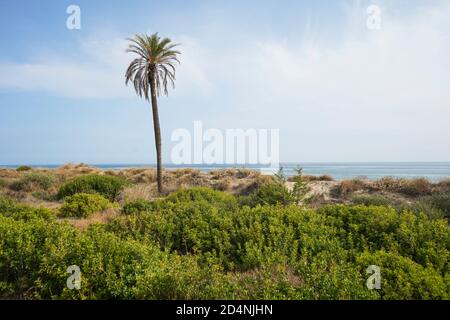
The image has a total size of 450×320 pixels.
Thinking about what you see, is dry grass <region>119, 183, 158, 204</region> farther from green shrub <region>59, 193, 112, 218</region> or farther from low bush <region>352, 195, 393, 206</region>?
low bush <region>352, 195, 393, 206</region>

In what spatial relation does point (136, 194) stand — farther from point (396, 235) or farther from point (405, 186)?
point (396, 235)

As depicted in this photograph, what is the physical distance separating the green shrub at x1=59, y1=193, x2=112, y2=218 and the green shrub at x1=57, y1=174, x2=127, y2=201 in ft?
14.9

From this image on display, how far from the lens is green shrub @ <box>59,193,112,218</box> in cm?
1162

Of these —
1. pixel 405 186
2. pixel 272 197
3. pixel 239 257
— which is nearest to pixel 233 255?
pixel 239 257

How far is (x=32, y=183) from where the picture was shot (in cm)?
2128

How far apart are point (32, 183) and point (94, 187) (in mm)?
6330

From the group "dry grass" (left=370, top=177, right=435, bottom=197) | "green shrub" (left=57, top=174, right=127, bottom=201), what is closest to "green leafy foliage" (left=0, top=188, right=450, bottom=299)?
"green shrub" (left=57, top=174, right=127, bottom=201)

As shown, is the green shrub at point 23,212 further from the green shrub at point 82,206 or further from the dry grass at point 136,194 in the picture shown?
the dry grass at point 136,194

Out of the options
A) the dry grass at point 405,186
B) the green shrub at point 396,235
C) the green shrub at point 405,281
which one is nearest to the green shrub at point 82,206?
the green shrub at point 396,235

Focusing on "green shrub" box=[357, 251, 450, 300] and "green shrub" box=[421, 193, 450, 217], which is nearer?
"green shrub" box=[357, 251, 450, 300]

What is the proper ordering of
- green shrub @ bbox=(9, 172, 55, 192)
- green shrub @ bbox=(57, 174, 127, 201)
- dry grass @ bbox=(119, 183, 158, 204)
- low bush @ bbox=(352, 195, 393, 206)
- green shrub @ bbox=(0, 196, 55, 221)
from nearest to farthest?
green shrub @ bbox=(0, 196, 55, 221)
low bush @ bbox=(352, 195, 393, 206)
dry grass @ bbox=(119, 183, 158, 204)
green shrub @ bbox=(57, 174, 127, 201)
green shrub @ bbox=(9, 172, 55, 192)

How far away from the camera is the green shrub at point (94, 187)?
56.0ft

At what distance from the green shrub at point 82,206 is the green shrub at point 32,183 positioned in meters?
10.3
